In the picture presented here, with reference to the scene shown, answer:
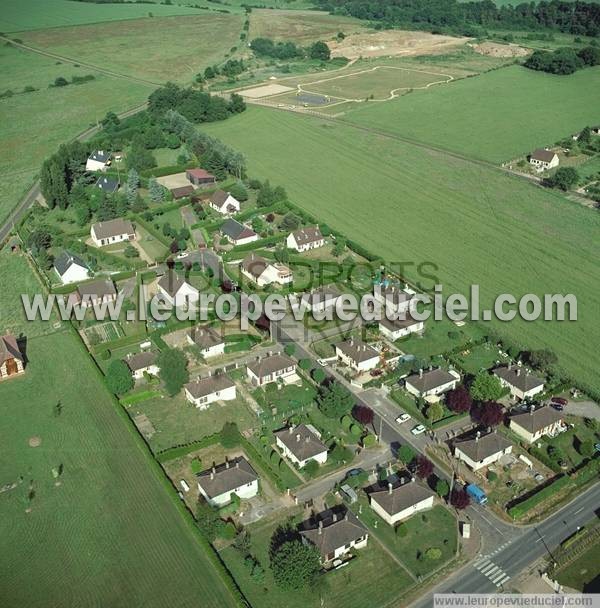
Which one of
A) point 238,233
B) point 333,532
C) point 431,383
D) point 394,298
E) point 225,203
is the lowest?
point 333,532

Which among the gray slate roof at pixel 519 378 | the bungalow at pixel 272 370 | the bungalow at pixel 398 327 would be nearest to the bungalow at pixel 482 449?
the gray slate roof at pixel 519 378

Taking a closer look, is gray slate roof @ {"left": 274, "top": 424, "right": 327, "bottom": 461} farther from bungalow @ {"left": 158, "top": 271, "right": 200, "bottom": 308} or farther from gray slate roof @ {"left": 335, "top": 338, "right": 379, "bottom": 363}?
bungalow @ {"left": 158, "top": 271, "right": 200, "bottom": 308}

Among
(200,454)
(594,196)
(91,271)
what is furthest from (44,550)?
(594,196)

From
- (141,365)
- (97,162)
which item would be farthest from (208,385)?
(97,162)

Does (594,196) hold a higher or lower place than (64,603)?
higher

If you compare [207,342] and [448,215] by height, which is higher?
[448,215]

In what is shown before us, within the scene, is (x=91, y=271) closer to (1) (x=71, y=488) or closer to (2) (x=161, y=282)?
(2) (x=161, y=282)

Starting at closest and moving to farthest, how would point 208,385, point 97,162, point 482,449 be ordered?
point 482,449 → point 208,385 → point 97,162

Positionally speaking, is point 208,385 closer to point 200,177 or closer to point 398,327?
point 398,327

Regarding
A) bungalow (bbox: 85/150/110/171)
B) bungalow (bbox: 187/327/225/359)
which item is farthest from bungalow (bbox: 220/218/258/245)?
bungalow (bbox: 85/150/110/171)
